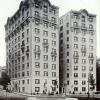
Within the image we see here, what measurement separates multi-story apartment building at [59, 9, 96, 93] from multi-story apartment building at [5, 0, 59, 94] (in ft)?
12.1

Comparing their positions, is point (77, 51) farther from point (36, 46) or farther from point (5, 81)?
point (5, 81)

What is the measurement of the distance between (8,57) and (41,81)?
10.1 meters

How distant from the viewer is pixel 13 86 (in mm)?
39969

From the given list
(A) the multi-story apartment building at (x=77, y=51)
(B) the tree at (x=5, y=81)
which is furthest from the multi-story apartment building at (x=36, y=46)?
(A) the multi-story apartment building at (x=77, y=51)

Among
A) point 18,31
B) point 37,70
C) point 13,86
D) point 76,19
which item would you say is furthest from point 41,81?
point 76,19

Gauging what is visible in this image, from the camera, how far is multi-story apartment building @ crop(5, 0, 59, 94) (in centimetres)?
3662

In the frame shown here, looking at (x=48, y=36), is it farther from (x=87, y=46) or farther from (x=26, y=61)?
(x=87, y=46)

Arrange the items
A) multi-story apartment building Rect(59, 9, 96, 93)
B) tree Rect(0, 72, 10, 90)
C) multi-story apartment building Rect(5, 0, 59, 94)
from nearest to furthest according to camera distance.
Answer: multi-story apartment building Rect(5, 0, 59, 94), tree Rect(0, 72, 10, 90), multi-story apartment building Rect(59, 9, 96, 93)

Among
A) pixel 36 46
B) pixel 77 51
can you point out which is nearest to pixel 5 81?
pixel 36 46

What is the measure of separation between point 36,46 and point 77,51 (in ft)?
29.0

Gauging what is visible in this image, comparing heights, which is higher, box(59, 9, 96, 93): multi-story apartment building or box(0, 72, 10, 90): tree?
box(59, 9, 96, 93): multi-story apartment building

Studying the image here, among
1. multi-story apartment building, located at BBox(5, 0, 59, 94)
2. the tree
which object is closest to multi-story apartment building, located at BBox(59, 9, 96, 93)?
multi-story apartment building, located at BBox(5, 0, 59, 94)

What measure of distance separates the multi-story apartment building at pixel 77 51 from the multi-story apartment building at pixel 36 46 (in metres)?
3.70

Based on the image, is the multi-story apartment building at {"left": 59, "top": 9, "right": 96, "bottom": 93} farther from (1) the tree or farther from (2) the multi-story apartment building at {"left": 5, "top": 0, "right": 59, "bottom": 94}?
(1) the tree
